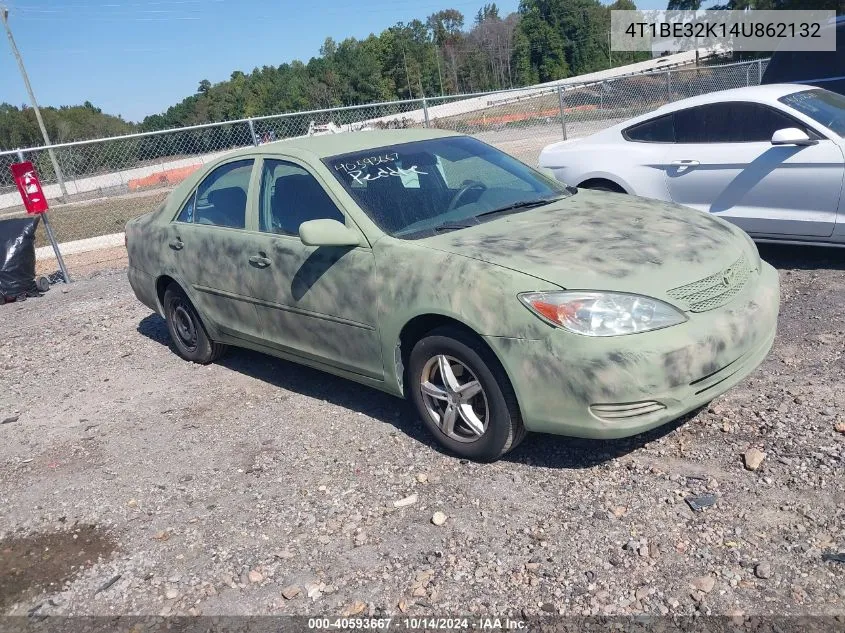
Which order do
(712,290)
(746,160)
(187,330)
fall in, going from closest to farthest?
(712,290) < (187,330) < (746,160)

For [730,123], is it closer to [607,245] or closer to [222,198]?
[607,245]

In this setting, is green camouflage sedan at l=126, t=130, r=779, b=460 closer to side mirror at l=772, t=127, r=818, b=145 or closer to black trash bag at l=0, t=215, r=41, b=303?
side mirror at l=772, t=127, r=818, b=145

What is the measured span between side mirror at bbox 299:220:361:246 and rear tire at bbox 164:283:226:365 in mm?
1948

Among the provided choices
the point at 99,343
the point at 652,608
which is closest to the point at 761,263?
the point at 652,608

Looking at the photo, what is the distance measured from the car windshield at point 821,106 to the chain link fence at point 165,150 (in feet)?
20.4

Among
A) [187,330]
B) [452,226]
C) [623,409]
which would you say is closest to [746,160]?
[452,226]

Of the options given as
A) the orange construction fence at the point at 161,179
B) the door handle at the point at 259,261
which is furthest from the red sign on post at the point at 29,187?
the door handle at the point at 259,261

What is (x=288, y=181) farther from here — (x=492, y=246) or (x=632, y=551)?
(x=632, y=551)

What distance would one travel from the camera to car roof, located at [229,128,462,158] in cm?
468

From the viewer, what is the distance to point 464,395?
3740 mm

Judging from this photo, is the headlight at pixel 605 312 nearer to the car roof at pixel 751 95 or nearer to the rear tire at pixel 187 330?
the rear tire at pixel 187 330

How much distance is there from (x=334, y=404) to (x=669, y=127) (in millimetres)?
4078

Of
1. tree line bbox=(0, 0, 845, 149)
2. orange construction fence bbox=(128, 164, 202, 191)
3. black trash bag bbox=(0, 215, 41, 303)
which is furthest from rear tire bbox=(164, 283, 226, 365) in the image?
tree line bbox=(0, 0, 845, 149)

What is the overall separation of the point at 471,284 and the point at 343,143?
5.69 ft
